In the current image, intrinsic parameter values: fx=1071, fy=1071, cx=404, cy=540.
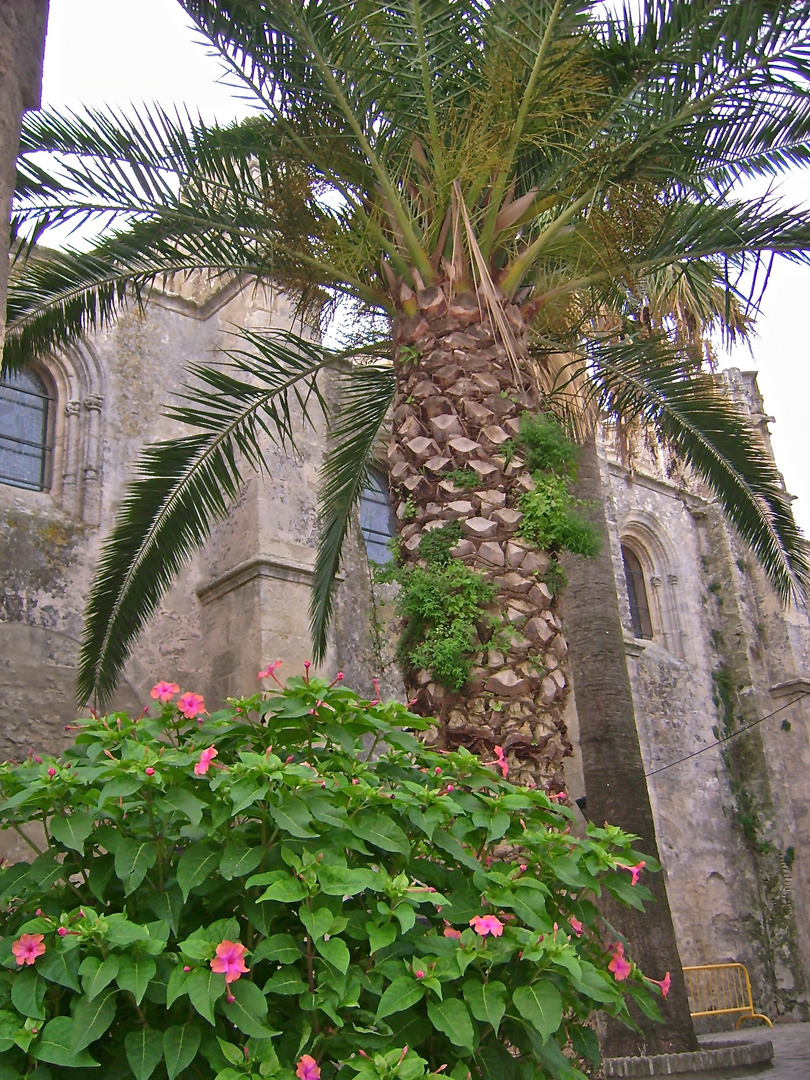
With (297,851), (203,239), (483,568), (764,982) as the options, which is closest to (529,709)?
(483,568)

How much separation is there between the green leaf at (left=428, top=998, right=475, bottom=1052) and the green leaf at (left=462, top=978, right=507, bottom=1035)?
0.02 m

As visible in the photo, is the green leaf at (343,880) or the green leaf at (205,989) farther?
the green leaf at (343,880)

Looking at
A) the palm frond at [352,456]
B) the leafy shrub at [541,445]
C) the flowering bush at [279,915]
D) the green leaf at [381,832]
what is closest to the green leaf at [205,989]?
the flowering bush at [279,915]

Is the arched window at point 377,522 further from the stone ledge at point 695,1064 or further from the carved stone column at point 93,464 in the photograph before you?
the stone ledge at point 695,1064

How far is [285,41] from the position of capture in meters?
5.98

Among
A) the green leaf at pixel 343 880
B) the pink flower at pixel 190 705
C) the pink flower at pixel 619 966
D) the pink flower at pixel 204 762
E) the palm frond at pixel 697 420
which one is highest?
the palm frond at pixel 697 420

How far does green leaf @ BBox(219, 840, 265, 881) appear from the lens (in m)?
2.43

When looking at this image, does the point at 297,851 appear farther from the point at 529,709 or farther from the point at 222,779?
the point at 529,709

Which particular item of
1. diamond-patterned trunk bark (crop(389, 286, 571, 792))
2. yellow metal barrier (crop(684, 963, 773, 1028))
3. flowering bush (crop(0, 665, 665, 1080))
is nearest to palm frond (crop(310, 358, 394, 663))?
diamond-patterned trunk bark (crop(389, 286, 571, 792))

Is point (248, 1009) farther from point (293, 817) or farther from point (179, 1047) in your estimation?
point (293, 817)

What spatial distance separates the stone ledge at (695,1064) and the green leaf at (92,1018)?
14.4 ft

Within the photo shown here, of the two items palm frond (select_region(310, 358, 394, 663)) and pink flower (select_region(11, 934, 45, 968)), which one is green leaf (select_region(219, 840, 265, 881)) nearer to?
pink flower (select_region(11, 934, 45, 968))

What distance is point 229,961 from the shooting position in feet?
7.44

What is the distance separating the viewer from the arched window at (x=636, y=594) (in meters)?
17.4
